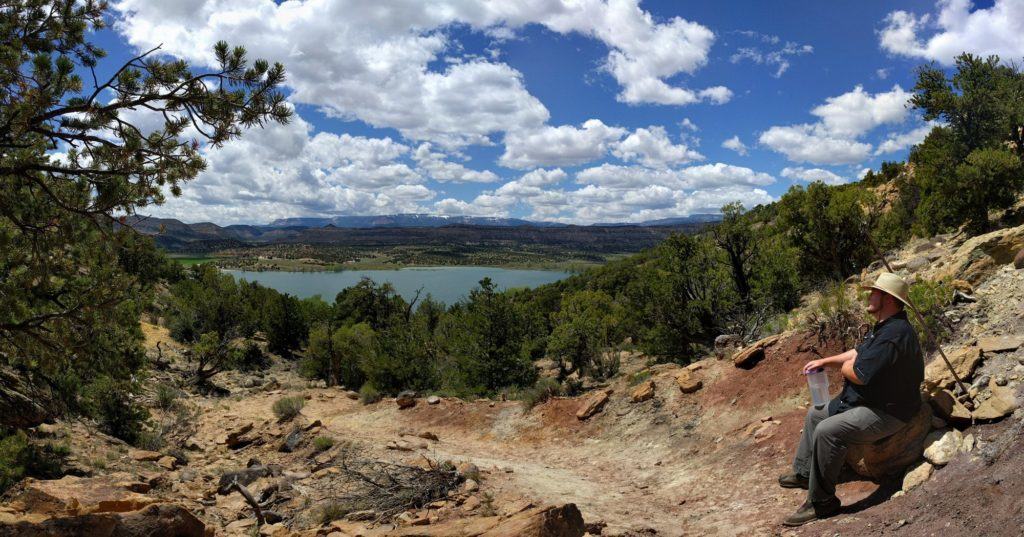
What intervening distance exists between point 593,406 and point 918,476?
8157 millimetres

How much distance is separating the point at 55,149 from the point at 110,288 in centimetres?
165

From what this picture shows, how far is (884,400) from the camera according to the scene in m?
4.49

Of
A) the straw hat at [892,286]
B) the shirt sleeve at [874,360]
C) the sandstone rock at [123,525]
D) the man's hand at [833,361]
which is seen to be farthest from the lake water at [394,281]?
the shirt sleeve at [874,360]

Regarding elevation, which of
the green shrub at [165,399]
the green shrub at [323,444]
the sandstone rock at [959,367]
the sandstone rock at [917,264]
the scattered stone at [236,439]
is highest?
the sandstone rock at [917,264]

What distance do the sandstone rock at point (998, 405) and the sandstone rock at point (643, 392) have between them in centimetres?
723

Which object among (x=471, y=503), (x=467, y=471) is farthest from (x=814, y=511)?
(x=467, y=471)

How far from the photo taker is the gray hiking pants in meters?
4.45

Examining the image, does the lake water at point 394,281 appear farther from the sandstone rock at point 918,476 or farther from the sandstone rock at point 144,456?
the sandstone rock at point 918,476

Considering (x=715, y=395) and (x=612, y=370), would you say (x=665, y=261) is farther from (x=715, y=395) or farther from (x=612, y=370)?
(x=715, y=395)

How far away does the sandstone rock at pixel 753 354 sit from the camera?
10.5 m

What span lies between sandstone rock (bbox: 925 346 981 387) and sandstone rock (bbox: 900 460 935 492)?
1.32 m

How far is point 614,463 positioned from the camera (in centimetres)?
962

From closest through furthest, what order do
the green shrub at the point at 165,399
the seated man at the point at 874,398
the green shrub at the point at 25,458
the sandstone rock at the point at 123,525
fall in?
the sandstone rock at the point at 123,525, the seated man at the point at 874,398, the green shrub at the point at 25,458, the green shrub at the point at 165,399

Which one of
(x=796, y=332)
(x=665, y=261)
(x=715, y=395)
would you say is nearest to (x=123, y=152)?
(x=715, y=395)
